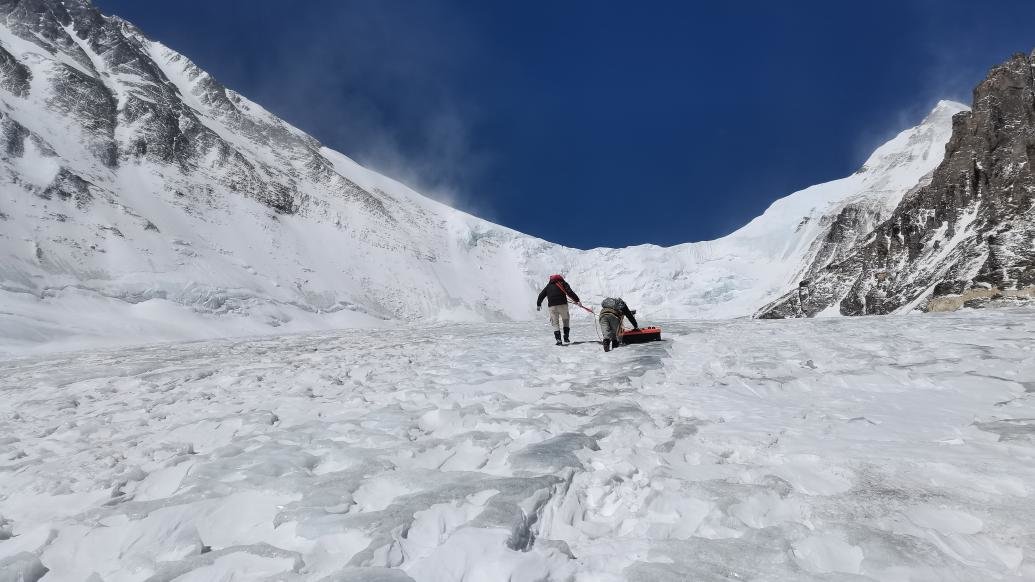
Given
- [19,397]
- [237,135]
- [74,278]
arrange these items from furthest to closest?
[237,135], [74,278], [19,397]

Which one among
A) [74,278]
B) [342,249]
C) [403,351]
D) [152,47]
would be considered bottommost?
[403,351]

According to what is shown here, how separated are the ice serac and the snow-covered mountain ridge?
64.5 ft

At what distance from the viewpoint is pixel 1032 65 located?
8250 centimetres

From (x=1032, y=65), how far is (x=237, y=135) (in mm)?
130615

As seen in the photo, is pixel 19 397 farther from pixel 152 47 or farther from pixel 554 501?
pixel 152 47

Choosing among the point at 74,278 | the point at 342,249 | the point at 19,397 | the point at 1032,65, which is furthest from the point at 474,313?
the point at 1032,65

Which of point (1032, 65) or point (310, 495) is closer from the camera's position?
point (310, 495)

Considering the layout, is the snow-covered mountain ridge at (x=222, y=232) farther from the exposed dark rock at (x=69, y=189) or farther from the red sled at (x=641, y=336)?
the red sled at (x=641, y=336)

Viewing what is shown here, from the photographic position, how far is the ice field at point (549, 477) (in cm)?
312

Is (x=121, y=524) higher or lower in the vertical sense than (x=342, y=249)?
lower

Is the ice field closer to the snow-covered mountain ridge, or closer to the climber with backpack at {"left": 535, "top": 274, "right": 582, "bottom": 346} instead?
the climber with backpack at {"left": 535, "top": 274, "right": 582, "bottom": 346}

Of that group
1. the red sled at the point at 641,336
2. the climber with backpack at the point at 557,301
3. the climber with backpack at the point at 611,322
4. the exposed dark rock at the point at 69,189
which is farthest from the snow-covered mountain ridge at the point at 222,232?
the red sled at the point at 641,336

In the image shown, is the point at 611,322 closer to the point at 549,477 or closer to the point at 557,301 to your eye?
the point at 557,301

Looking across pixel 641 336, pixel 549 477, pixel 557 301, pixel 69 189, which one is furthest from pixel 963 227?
pixel 69 189
